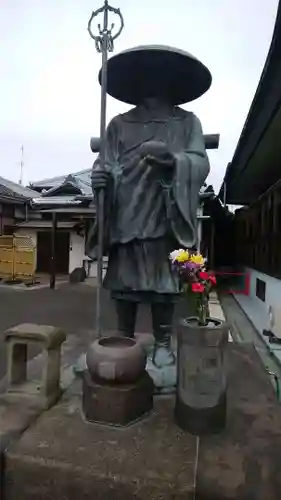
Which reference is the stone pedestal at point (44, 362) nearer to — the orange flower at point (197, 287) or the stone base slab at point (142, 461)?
the stone base slab at point (142, 461)

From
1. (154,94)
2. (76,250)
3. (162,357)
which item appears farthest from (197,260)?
(76,250)

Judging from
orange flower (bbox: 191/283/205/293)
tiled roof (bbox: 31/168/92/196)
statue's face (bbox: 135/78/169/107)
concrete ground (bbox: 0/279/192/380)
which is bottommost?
concrete ground (bbox: 0/279/192/380)

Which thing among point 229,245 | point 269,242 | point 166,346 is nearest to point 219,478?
point 166,346

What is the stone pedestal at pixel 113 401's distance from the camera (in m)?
2.36

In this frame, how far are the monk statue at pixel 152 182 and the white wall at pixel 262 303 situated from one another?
3516 millimetres

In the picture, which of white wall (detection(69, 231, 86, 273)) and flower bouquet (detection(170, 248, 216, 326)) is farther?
white wall (detection(69, 231, 86, 273))

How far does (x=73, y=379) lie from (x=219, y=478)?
1.65m

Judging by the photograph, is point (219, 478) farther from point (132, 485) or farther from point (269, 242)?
point (269, 242)

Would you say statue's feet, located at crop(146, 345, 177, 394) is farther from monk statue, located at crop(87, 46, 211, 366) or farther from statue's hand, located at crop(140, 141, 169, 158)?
statue's hand, located at crop(140, 141, 169, 158)

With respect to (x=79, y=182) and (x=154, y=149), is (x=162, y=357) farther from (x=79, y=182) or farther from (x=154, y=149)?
(x=79, y=182)

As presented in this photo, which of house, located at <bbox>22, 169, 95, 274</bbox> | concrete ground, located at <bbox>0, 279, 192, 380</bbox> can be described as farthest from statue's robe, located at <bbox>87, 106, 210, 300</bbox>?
house, located at <bbox>22, 169, 95, 274</bbox>

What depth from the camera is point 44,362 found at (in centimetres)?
267

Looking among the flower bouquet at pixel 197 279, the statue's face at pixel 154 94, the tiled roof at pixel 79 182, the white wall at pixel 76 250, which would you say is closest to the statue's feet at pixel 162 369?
the flower bouquet at pixel 197 279

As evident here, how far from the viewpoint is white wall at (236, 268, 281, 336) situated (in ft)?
20.3
